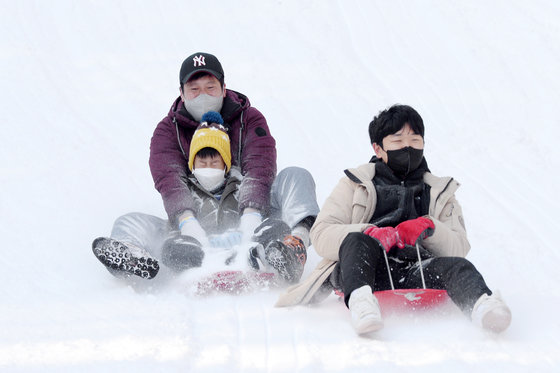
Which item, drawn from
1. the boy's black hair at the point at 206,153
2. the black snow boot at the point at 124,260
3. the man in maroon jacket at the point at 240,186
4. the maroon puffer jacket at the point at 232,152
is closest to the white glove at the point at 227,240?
the man in maroon jacket at the point at 240,186

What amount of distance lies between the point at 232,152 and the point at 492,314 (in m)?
1.85

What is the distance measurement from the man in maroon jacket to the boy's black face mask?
50cm

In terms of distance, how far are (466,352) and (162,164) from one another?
1885mm

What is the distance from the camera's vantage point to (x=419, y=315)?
2365 mm

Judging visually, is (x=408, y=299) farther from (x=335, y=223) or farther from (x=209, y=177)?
(x=209, y=177)

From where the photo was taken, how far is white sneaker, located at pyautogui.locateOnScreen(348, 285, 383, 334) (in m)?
2.14

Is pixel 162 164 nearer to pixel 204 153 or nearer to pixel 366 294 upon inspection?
pixel 204 153

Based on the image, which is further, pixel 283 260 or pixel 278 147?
pixel 278 147

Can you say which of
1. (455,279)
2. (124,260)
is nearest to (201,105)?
(124,260)

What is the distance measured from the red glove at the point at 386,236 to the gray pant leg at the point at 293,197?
28.1 inches

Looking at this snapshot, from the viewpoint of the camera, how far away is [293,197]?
10.7 ft

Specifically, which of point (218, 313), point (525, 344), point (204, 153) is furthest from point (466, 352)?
point (204, 153)

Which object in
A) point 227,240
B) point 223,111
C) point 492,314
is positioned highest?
point 223,111

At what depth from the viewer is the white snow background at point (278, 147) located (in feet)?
6.95
